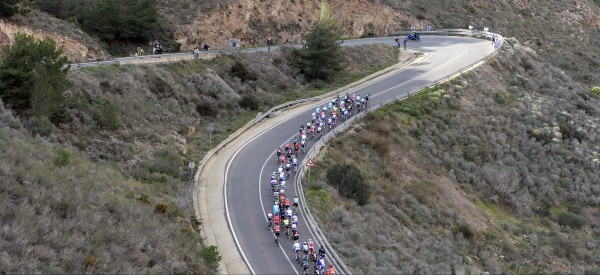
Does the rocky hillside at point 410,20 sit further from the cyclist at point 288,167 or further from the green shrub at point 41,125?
the green shrub at point 41,125

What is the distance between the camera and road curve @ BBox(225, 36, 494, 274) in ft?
70.8

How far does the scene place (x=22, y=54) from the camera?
85.6ft

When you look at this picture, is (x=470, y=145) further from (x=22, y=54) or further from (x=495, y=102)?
(x=22, y=54)

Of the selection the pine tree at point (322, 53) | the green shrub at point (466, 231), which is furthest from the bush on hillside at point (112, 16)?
the green shrub at point (466, 231)

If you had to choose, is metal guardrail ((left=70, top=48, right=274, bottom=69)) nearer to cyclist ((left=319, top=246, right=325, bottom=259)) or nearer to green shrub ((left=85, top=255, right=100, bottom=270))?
green shrub ((left=85, top=255, right=100, bottom=270))

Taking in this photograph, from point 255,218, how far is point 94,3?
31373mm

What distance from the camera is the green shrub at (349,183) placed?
2797cm

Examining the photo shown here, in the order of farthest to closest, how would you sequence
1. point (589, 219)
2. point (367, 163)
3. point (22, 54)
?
1. point (589, 219)
2. point (367, 163)
3. point (22, 54)

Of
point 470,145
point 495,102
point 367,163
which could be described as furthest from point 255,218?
point 495,102

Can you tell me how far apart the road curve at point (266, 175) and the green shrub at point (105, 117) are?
630cm

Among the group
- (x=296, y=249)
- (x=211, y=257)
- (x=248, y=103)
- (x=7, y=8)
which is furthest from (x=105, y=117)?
(x=296, y=249)

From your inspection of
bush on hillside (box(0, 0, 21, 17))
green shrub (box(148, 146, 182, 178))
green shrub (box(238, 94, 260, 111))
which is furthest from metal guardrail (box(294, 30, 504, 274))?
bush on hillside (box(0, 0, 21, 17))

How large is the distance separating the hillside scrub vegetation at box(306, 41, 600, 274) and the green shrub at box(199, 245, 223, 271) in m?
4.89

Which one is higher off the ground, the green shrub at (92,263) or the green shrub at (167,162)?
the green shrub at (92,263)
